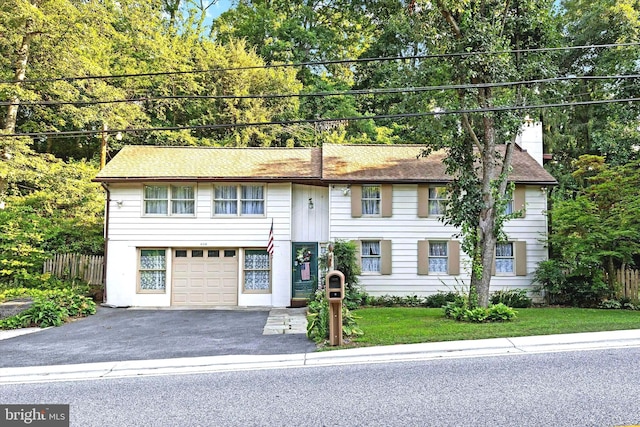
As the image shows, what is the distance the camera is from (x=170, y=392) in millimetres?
5152

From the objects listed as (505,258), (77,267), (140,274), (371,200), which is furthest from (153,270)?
(505,258)

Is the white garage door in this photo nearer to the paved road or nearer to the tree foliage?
the paved road

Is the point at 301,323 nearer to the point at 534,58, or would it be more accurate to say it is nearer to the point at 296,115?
the point at 534,58

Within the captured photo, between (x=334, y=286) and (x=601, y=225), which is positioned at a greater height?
(x=601, y=225)

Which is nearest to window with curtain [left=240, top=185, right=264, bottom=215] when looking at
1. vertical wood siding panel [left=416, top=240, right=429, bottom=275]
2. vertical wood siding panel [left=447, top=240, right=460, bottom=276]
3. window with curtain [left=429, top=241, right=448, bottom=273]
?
vertical wood siding panel [left=416, top=240, right=429, bottom=275]

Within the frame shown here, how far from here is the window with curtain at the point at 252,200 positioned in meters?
14.9

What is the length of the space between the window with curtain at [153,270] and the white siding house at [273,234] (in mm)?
36

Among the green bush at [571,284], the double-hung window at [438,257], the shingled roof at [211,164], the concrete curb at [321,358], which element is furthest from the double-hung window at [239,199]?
the green bush at [571,284]

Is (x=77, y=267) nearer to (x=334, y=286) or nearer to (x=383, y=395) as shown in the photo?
(x=334, y=286)

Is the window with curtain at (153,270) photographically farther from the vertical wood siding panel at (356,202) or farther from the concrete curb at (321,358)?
the concrete curb at (321,358)

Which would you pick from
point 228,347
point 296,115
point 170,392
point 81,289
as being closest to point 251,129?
point 296,115

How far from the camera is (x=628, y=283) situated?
12586mm

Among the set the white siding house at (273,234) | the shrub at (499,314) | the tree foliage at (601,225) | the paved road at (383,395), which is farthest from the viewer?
the white siding house at (273,234)

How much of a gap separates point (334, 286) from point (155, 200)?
9882 mm
